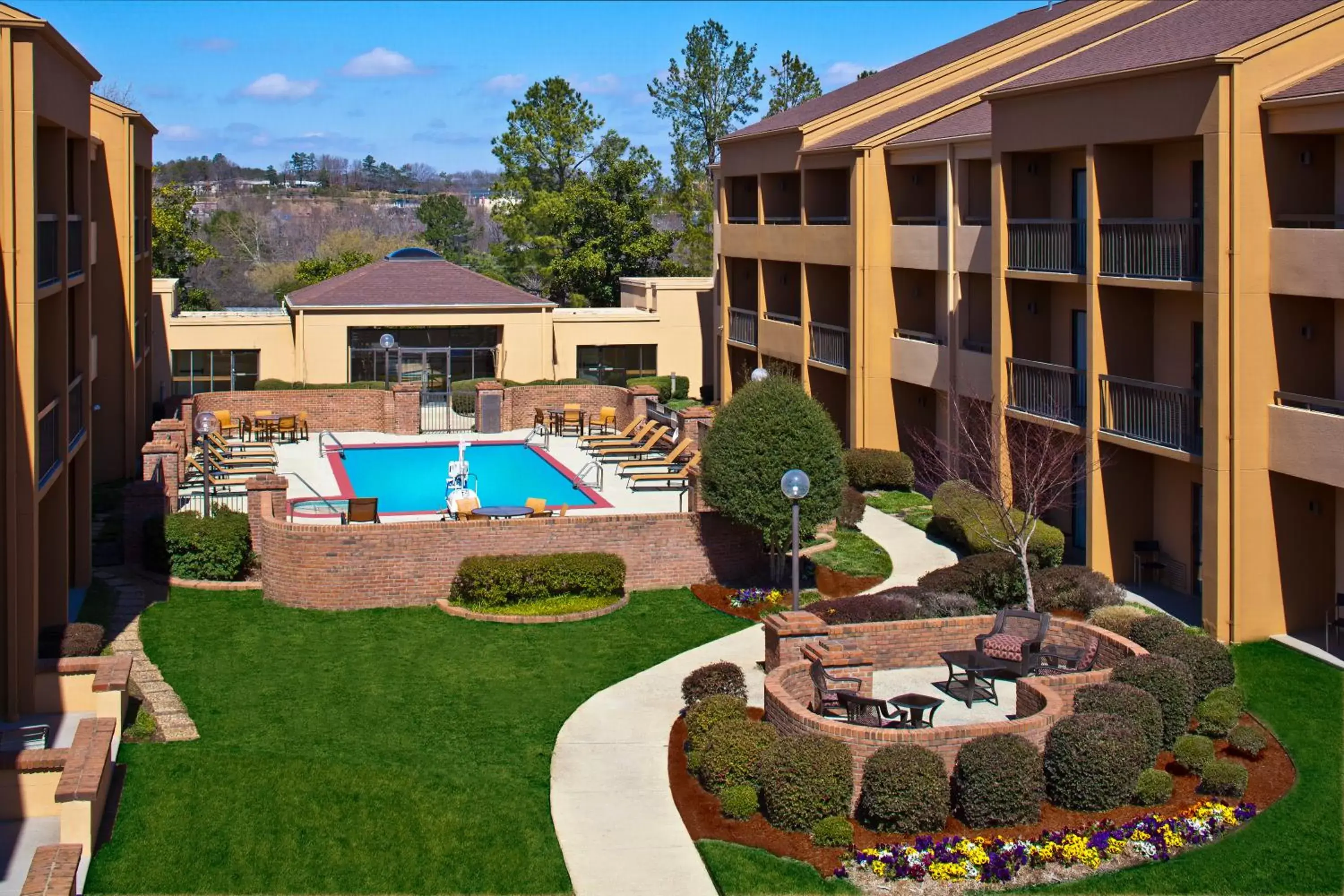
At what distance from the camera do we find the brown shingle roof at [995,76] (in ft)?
115

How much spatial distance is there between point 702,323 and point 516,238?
2158 cm

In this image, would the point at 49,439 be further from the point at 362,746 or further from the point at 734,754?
the point at 734,754

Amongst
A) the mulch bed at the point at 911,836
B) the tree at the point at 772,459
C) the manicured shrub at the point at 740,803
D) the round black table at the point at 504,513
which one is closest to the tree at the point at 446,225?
the round black table at the point at 504,513

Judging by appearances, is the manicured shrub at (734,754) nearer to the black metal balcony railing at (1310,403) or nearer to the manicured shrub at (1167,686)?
the manicured shrub at (1167,686)

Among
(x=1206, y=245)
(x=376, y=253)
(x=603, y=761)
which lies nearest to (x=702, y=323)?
(x=1206, y=245)

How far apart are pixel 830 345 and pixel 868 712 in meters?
21.3

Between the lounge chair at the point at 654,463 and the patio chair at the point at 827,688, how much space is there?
54.4ft

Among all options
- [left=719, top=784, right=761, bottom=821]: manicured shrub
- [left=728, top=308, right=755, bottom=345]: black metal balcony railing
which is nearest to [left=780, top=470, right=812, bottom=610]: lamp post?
[left=719, top=784, right=761, bottom=821]: manicured shrub

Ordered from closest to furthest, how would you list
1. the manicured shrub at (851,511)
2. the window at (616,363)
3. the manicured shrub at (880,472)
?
the manicured shrub at (851,511) → the manicured shrub at (880,472) → the window at (616,363)

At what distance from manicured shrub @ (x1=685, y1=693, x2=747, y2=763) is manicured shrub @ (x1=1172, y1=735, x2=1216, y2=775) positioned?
4834 millimetres

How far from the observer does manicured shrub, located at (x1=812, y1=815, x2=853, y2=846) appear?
15914mm

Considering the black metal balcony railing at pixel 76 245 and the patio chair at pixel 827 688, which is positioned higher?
the black metal balcony railing at pixel 76 245

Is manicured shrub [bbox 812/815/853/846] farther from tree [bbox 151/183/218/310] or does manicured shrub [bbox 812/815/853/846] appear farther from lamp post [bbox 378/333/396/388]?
tree [bbox 151/183/218/310]

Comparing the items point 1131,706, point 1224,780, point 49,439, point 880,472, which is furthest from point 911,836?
point 880,472
